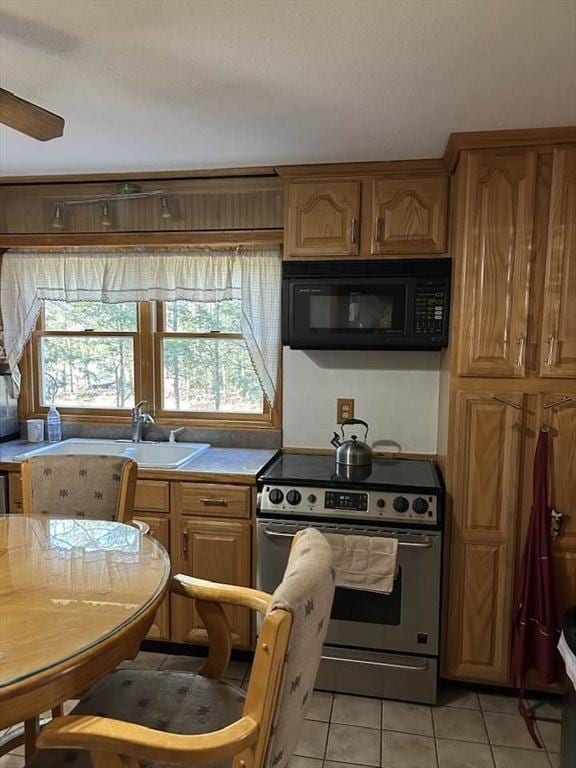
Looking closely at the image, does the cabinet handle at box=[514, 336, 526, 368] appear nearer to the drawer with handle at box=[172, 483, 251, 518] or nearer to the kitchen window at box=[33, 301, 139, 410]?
the drawer with handle at box=[172, 483, 251, 518]

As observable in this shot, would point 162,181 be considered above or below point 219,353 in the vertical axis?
above

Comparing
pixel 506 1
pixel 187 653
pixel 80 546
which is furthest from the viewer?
pixel 187 653

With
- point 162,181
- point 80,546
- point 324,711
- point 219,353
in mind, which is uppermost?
point 162,181

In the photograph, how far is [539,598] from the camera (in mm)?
2258

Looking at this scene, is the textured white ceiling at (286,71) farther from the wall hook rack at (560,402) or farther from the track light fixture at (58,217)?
the wall hook rack at (560,402)

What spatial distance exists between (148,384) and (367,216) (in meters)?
1.55

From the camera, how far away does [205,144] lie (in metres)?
2.42

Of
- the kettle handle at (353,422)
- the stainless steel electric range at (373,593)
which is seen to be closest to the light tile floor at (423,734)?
the stainless steel electric range at (373,593)

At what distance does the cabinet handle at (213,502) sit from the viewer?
2.62m

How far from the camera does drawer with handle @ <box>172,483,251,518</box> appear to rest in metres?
2.61

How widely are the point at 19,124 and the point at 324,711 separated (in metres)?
2.37

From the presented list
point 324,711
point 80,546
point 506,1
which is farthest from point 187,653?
point 506,1

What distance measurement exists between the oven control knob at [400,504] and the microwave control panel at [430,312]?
0.74m

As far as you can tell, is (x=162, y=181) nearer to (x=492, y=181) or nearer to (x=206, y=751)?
(x=492, y=181)
